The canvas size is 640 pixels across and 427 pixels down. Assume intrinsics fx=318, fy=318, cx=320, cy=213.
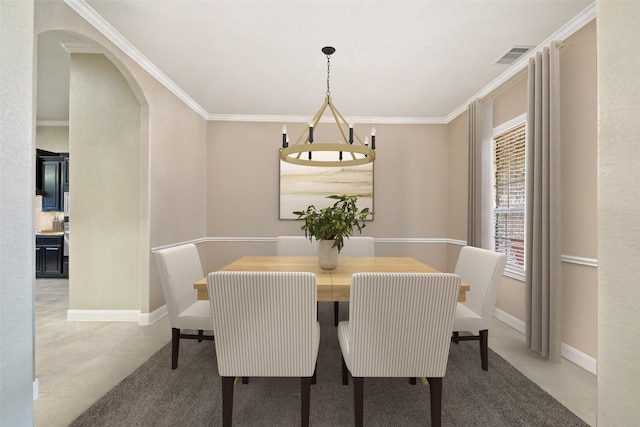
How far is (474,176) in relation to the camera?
379cm

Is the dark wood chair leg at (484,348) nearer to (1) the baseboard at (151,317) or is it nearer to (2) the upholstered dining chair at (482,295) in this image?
(2) the upholstered dining chair at (482,295)

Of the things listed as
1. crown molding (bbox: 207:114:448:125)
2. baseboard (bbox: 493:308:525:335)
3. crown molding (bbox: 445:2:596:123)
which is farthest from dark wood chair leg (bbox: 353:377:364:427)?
crown molding (bbox: 207:114:448:125)

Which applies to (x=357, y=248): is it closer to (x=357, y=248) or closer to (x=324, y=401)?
(x=357, y=248)

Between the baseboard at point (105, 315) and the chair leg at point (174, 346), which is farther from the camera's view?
the baseboard at point (105, 315)

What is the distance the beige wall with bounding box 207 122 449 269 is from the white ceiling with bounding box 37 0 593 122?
67cm

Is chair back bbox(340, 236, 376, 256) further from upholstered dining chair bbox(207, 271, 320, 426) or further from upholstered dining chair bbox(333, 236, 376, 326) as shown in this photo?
upholstered dining chair bbox(207, 271, 320, 426)

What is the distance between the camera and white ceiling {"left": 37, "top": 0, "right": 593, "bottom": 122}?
2283mm

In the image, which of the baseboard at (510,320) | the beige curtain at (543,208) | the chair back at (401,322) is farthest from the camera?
the baseboard at (510,320)

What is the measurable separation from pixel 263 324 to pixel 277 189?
3.41 meters

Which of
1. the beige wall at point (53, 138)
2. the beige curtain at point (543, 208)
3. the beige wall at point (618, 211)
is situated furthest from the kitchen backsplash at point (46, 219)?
the beige wall at point (618, 211)

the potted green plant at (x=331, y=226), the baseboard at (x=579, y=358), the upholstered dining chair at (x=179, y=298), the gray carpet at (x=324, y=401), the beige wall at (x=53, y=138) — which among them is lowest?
the gray carpet at (x=324, y=401)

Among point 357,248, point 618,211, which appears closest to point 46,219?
point 357,248

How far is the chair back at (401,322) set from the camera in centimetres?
143

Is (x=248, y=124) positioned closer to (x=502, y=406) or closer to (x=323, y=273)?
(x=323, y=273)
